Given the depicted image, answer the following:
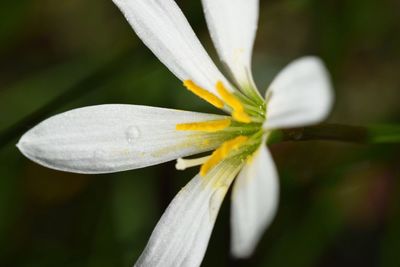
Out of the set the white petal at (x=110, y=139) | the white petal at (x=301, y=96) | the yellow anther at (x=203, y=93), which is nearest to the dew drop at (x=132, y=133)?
the white petal at (x=110, y=139)

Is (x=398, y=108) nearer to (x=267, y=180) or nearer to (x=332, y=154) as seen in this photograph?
(x=332, y=154)

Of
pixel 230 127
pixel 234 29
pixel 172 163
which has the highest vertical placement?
pixel 234 29

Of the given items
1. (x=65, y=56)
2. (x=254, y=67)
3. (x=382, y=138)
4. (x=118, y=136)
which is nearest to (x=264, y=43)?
(x=254, y=67)

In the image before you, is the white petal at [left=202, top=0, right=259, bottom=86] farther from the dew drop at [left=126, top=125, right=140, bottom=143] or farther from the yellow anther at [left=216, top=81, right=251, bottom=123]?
the dew drop at [left=126, top=125, right=140, bottom=143]

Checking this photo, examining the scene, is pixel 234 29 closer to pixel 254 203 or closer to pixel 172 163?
pixel 254 203

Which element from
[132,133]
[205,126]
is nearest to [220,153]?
[205,126]

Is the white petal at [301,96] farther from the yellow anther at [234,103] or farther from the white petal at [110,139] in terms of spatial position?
the white petal at [110,139]
